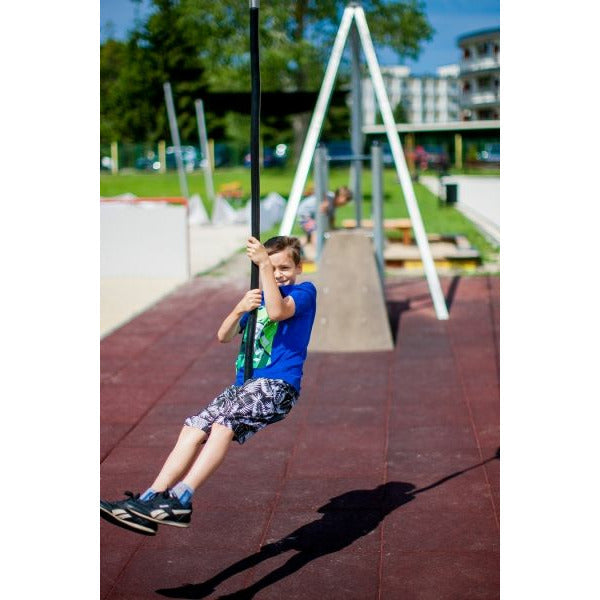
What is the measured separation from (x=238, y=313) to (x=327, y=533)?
1.49 meters

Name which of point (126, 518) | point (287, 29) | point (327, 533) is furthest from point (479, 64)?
point (287, 29)

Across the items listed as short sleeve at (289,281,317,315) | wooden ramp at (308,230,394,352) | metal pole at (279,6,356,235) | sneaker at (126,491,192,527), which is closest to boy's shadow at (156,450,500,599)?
sneaker at (126,491,192,527)

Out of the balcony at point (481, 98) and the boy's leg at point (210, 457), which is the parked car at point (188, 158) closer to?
the balcony at point (481, 98)

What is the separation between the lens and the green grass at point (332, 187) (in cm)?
2002

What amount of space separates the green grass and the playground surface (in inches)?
284

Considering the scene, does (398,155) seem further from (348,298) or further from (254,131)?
(254,131)

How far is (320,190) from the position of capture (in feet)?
35.5

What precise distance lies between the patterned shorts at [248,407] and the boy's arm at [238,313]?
0.65ft
